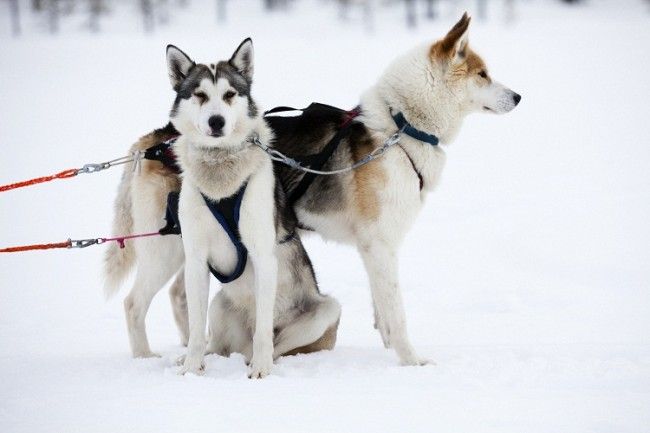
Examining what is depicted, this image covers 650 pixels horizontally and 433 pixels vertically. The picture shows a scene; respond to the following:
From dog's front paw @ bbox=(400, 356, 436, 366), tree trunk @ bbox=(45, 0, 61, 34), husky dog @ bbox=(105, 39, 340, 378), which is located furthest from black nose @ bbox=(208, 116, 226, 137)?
tree trunk @ bbox=(45, 0, 61, 34)

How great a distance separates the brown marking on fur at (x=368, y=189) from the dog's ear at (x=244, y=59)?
0.95 m

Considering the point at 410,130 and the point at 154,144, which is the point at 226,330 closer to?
the point at 154,144

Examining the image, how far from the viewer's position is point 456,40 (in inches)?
170

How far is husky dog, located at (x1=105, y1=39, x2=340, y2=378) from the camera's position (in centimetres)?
374

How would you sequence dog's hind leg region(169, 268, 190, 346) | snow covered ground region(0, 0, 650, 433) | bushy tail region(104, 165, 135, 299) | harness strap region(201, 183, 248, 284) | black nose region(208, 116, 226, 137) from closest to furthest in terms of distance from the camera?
1. snow covered ground region(0, 0, 650, 433)
2. black nose region(208, 116, 226, 137)
3. harness strap region(201, 183, 248, 284)
4. bushy tail region(104, 165, 135, 299)
5. dog's hind leg region(169, 268, 190, 346)

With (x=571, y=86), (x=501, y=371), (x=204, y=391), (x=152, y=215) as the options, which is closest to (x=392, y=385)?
(x=501, y=371)

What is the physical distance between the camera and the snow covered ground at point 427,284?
3262mm

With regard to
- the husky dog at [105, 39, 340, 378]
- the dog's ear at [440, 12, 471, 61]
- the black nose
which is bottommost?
the husky dog at [105, 39, 340, 378]

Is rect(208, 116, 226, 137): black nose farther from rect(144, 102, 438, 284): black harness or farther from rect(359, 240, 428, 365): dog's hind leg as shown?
rect(359, 240, 428, 365): dog's hind leg

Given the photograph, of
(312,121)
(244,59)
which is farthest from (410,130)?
(244,59)

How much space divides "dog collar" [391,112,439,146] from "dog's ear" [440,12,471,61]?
510 mm

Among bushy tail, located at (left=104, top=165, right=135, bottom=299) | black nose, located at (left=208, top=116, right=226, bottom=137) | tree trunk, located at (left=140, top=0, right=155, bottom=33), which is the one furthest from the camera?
tree trunk, located at (left=140, top=0, right=155, bottom=33)

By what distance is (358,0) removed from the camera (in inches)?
1419

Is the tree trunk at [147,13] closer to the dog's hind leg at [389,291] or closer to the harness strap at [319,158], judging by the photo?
the harness strap at [319,158]
